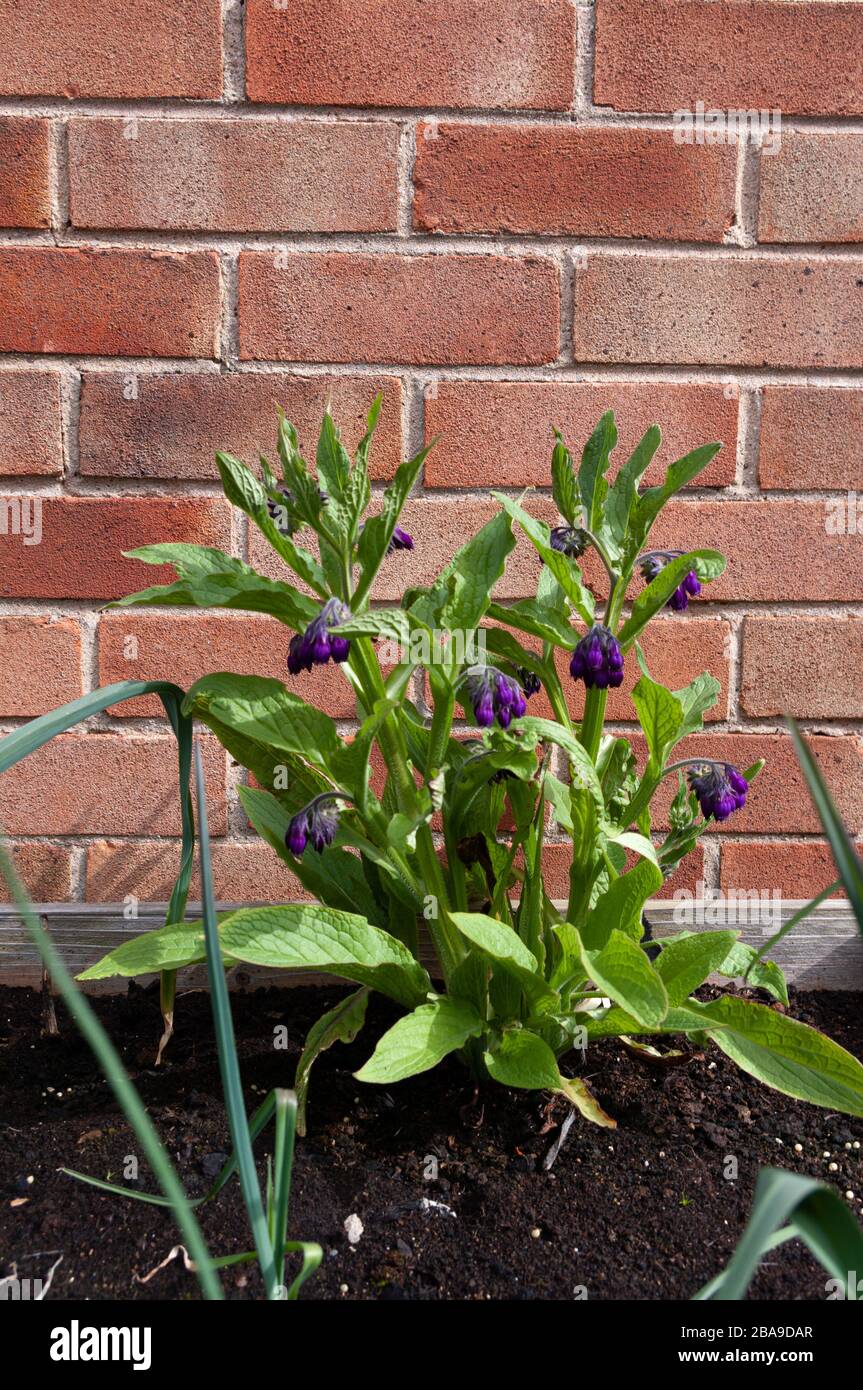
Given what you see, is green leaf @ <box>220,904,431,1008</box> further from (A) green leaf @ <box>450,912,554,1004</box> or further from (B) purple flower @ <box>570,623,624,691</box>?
(B) purple flower @ <box>570,623,624,691</box>

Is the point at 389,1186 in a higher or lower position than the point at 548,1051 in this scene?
lower

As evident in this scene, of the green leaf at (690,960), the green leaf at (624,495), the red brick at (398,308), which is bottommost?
the green leaf at (690,960)

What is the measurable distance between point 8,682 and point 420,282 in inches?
31.4

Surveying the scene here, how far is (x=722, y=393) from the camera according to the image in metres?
1.44

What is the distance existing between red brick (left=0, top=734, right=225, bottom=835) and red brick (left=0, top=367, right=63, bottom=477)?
38 cm

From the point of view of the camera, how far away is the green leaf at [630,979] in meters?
0.90

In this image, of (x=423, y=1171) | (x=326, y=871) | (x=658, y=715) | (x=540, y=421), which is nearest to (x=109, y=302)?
(x=540, y=421)

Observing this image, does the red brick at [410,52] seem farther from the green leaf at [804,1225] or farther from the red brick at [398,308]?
the green leaf at [804,1225]

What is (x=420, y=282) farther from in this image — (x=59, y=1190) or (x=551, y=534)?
(x=59, y=1190)

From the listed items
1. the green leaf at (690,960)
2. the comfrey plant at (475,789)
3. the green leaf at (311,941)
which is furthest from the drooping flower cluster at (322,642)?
the green leaf at (690,960)

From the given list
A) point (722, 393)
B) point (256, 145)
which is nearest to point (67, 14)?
point (256, 145)

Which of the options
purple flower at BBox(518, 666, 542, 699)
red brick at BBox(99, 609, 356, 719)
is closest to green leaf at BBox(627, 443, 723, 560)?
purple flower at BBox(518, 666, 542, 699)

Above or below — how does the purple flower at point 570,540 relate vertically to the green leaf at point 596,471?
below

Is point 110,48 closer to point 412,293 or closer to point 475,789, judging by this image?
point 412,293
